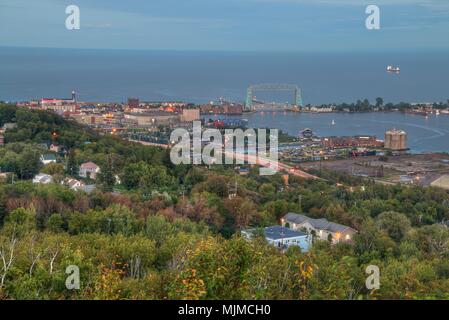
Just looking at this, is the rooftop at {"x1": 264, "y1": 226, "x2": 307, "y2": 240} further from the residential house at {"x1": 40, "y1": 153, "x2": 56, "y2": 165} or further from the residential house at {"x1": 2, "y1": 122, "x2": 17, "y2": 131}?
the residential house at {"x1": 2, "y1": 122, "x2": 17, "y2": 131}

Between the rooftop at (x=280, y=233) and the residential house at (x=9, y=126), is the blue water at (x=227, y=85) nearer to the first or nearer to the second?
the residential house at (x=9, y=126)

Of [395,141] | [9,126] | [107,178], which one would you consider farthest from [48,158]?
[395,141]

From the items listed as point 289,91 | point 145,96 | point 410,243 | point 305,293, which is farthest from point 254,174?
point 289,91

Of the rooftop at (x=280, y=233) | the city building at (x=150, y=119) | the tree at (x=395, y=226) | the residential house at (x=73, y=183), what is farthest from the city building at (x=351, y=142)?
the rooftop at (x=280, y=233)

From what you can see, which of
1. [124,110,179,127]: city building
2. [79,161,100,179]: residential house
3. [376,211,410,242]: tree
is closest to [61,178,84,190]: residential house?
[79,161,100,179]: residential house

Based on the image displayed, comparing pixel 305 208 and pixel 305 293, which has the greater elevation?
pixel 305 293
